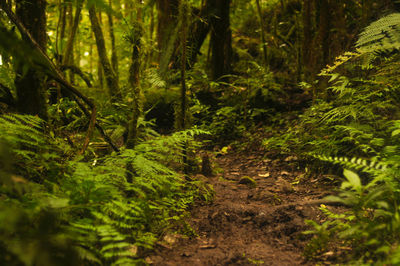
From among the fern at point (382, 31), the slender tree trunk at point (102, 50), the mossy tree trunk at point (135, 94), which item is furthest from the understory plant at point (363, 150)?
the slender tree trunk at point (102, 50)

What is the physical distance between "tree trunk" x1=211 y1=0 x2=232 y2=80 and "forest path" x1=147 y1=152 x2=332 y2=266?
319cm

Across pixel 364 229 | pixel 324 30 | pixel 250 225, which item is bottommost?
pixel 250 225

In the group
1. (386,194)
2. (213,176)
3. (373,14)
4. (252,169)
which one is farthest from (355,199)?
(373,14)

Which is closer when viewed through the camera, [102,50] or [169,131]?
[102,50]

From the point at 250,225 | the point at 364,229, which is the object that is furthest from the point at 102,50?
the point at 364,229

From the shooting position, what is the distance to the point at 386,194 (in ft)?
6.31

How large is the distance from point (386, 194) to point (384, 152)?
1.96 ft

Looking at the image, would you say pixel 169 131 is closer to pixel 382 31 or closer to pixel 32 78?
pixel 32 78

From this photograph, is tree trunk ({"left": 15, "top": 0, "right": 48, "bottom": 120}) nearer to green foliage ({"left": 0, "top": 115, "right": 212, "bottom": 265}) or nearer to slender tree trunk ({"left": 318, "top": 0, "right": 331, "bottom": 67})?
green foliage ({"left": 0, "top": 115, "right": 212, "bottom": 265})

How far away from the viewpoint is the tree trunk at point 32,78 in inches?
84.3

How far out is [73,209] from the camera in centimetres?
168

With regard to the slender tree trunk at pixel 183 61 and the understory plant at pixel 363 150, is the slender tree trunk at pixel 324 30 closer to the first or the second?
the understory plant at pixel 363 150

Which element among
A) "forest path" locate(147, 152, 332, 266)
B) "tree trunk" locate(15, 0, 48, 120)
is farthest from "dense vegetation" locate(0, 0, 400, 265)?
"forest path" locate(147, 152, 332, 266)

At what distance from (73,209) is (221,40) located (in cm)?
499
